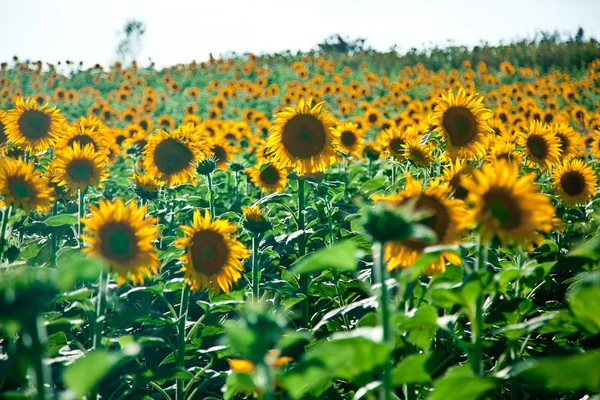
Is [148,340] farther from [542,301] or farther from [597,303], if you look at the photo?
[542,301]

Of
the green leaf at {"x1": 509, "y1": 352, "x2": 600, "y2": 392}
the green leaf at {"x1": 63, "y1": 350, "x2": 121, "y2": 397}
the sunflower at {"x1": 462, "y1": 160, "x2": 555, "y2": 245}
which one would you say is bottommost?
the green leaf at {"x1": 509, "y1": 352, "x2": 600, "y2": 392}

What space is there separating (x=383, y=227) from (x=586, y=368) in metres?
0.45

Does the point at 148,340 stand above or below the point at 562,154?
below

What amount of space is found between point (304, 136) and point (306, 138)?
0.06ft

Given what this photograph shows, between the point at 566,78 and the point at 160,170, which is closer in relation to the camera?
the point at 160,170

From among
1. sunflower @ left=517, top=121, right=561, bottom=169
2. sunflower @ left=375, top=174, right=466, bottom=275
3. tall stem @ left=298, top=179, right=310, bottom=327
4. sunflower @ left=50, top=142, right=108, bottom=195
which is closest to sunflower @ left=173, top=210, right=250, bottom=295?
tall stem @ left=298, top=179, right=310, bottom=327

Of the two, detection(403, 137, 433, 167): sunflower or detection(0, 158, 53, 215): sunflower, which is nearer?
detection(0, 158, 53, 215): sunflower

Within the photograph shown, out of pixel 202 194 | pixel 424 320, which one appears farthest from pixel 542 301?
pixel 202 194

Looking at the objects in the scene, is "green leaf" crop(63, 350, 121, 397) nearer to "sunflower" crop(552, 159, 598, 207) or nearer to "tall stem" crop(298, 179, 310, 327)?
"tall stem" crop(298, 179, 310, 327)

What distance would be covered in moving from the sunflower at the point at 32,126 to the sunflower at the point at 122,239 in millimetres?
2029

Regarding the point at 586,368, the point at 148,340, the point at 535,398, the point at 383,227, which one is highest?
the point at 383,227

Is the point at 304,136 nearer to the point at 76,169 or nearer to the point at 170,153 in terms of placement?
the point at 170,153

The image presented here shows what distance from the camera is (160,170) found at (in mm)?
3939

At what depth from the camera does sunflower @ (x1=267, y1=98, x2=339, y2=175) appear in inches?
138
